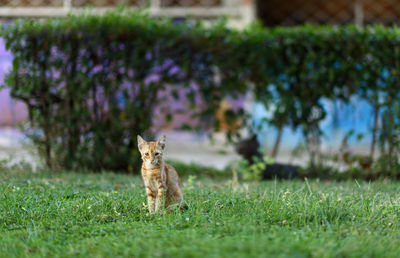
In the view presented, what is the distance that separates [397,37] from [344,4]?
8.20m

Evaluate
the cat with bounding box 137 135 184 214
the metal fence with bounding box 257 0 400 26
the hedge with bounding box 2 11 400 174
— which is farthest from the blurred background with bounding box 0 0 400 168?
the cat with bounding box 137 135 184 214

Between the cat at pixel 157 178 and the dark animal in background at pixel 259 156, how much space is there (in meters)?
3.36

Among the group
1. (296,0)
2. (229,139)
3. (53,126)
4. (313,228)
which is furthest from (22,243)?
(296,0)

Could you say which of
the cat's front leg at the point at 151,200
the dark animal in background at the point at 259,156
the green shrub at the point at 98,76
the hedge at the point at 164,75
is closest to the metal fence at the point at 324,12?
the hedge at the point at 164,75

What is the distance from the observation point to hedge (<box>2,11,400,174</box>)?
6.46 m

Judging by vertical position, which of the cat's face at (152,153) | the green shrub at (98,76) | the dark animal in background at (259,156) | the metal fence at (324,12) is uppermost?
the metal fence at (324,12)

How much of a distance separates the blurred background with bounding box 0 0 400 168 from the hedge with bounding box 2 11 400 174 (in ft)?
0.78

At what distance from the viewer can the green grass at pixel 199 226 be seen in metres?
2.54

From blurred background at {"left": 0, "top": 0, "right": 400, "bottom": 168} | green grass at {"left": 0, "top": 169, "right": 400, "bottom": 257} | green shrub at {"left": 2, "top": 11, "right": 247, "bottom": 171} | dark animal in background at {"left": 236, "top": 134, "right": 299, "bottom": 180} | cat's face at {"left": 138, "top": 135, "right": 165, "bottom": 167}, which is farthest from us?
blurred background at {"left": 0, "top": 0, "right": 400, "bottom": 168}

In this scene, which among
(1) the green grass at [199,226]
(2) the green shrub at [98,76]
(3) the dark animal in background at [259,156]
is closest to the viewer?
(1) the green grass at [199,226]

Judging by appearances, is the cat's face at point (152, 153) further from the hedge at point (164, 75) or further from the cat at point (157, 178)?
the hedge at point (164, 75)

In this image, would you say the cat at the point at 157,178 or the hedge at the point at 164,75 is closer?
the cat at the point at 157,178

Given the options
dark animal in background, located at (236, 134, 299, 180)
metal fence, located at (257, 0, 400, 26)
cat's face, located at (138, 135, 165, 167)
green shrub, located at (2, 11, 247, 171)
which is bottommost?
dark animal in background, located at (236, 134, 299, 180)

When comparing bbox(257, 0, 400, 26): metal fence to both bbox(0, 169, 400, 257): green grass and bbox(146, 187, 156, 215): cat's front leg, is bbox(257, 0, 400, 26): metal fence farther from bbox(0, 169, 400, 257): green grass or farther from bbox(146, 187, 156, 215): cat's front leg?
bbox(146, 187, 156, 215): cat's front leg
